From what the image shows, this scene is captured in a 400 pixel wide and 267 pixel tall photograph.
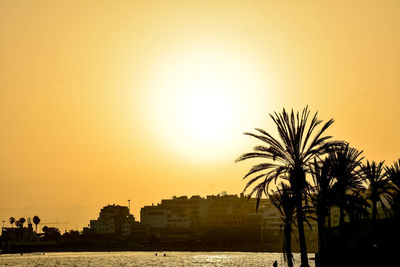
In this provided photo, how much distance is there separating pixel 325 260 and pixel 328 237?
39.5ft

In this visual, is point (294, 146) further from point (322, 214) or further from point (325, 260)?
point (325, 260)

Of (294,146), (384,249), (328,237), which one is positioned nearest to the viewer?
(294,146)

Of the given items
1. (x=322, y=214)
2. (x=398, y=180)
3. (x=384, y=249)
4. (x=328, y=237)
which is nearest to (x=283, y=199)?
(x=322, y=214)

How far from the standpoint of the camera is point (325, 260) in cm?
6844

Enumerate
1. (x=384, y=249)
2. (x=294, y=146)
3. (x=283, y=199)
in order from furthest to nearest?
(x=283, y=199) → (x=384, y=249) → (x=294, y=146)

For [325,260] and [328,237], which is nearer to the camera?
[325,260]

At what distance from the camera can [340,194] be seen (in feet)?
227

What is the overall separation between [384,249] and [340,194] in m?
8.23

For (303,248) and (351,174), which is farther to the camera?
(351,174)

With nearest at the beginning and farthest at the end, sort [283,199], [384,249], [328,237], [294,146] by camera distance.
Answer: [294,146] < [384,249] < [283,199] < [328,237]

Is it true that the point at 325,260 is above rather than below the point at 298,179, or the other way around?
below

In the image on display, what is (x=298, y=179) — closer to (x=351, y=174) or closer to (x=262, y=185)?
(x=262, y=185)

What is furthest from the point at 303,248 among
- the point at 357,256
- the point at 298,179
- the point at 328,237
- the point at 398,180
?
the point at 398,180

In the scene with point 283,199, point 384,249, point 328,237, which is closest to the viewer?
point 384,249
